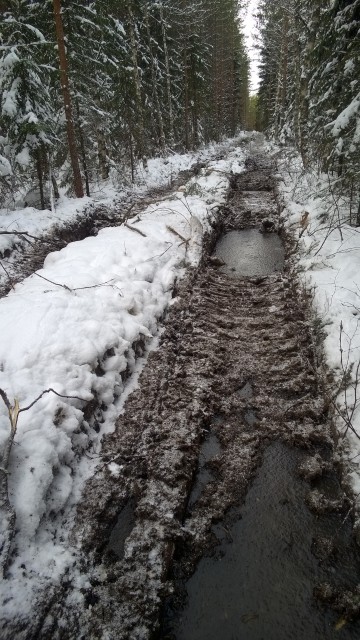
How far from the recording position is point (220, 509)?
3469 mm

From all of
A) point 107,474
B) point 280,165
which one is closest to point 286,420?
point 107,474

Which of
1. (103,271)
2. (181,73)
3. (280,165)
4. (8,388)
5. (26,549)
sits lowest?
(26,549)

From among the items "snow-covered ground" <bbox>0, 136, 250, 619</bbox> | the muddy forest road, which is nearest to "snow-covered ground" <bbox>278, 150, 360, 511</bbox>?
the muddy forest road

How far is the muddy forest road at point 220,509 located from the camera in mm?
2721

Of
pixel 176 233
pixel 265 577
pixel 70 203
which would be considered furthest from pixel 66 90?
pixel 265 577

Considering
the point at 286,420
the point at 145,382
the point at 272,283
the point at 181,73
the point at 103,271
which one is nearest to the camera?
the point at 286,420

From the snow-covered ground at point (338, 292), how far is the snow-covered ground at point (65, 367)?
2.49 metres

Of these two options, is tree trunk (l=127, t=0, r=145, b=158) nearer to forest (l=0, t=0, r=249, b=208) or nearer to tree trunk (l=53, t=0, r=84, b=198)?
forest (l=0, t=0, r=249, b=208)

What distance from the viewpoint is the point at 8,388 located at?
→ 3.63 m

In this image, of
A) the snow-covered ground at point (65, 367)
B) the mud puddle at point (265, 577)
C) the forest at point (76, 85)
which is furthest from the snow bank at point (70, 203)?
the mud puddle at point (265, 577)

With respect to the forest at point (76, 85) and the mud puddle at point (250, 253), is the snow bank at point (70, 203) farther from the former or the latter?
the mud puddle at point (250, 253)

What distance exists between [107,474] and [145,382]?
4.67ft

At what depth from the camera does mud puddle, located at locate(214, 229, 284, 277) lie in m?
8.61

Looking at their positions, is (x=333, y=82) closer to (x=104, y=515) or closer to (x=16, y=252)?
(x=16, y=252)
